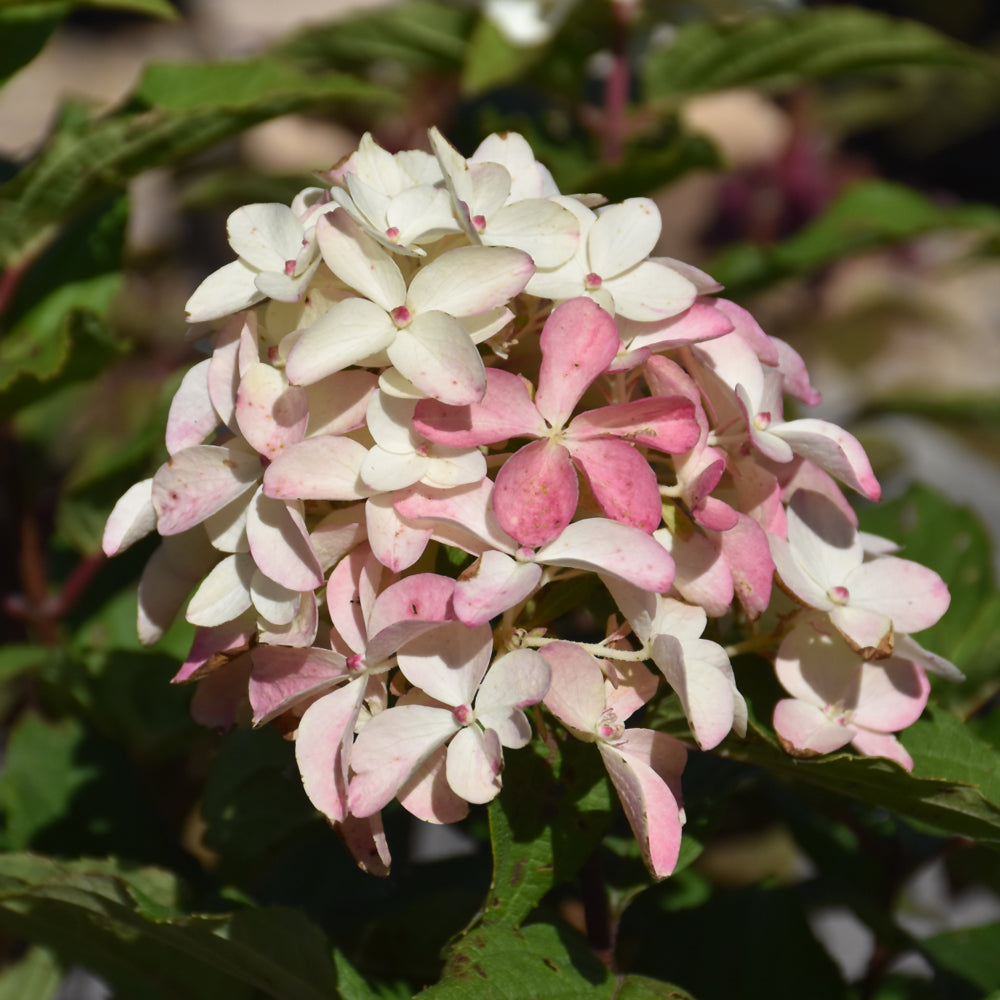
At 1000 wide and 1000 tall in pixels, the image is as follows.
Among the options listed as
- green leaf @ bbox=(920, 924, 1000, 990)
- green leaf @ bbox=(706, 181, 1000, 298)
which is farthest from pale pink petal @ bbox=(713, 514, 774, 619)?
green leaf @ bbox=(706, 181, 1000, 298)

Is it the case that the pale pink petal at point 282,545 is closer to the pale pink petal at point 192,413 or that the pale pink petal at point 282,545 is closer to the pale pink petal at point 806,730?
the pale pink petal at point 192,413

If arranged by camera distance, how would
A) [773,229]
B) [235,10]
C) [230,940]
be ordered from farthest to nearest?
[235,10]
[773,229]
[230,940]

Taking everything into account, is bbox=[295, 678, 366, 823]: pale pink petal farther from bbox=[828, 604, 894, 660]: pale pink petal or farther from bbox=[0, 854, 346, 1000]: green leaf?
bbox=[828, 604, 894, 660]: pale pink petal

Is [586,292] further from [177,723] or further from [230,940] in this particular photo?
[177,723]

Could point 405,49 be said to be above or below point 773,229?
above

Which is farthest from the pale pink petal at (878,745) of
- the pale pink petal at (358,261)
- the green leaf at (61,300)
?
the green leaf at (61,300)

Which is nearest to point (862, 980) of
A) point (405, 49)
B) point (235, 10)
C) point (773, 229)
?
point (405, 49)

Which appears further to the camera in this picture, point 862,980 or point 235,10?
point 235,10
